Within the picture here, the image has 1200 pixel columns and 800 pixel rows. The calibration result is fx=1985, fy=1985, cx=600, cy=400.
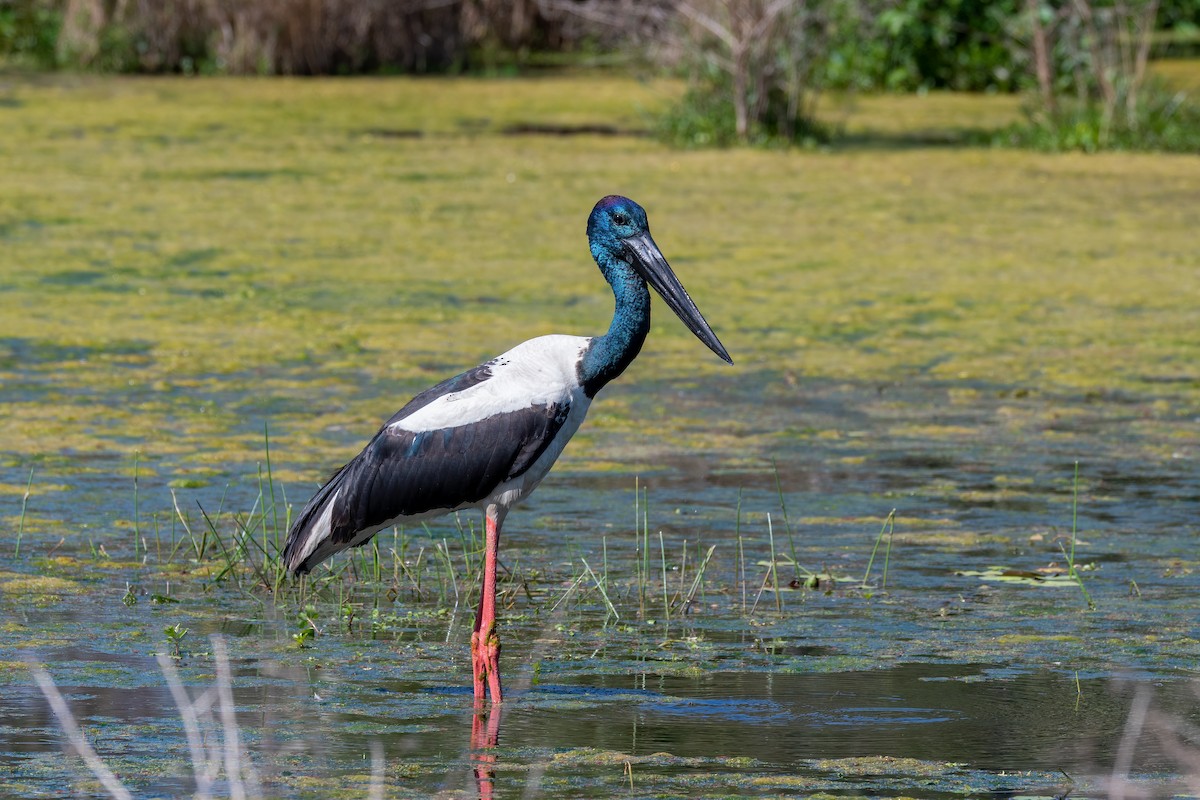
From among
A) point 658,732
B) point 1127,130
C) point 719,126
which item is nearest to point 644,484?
point 658,732

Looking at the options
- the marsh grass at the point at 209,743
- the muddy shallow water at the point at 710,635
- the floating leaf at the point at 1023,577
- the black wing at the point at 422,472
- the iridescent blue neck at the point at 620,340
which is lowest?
the floating leaf at the point at 1023,577

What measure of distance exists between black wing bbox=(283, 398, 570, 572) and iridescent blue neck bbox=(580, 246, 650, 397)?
0.10 metres

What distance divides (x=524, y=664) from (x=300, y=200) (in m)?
7.89

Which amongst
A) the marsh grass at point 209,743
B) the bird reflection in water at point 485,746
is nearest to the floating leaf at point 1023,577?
the bird reflection in water at point 485,746

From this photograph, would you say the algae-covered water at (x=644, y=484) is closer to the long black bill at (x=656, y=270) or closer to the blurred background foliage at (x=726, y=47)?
the long black bill at (x=656, y=270)

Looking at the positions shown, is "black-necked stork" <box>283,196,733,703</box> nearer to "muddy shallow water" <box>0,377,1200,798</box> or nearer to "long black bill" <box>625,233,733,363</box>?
"long black bill" <box>625,233,733,363</box>

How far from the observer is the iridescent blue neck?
4621 mm

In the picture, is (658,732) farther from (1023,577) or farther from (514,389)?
(1023,577)

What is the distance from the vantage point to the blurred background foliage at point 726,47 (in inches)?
573

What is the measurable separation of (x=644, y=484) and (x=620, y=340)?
1819 mm

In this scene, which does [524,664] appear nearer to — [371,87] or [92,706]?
[92,706]

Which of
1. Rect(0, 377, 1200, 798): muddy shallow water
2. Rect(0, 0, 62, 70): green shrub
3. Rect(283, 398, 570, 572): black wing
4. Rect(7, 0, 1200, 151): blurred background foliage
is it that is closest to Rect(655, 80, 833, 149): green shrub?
Rect(7, 0, 1200, 151): blurred background foliage

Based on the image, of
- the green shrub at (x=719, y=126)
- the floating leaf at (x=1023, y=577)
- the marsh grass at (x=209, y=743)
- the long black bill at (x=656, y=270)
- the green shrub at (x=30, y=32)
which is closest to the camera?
the marsh grass at (x=209, y=743)

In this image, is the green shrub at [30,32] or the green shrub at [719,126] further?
the green shrub at [30,32]
